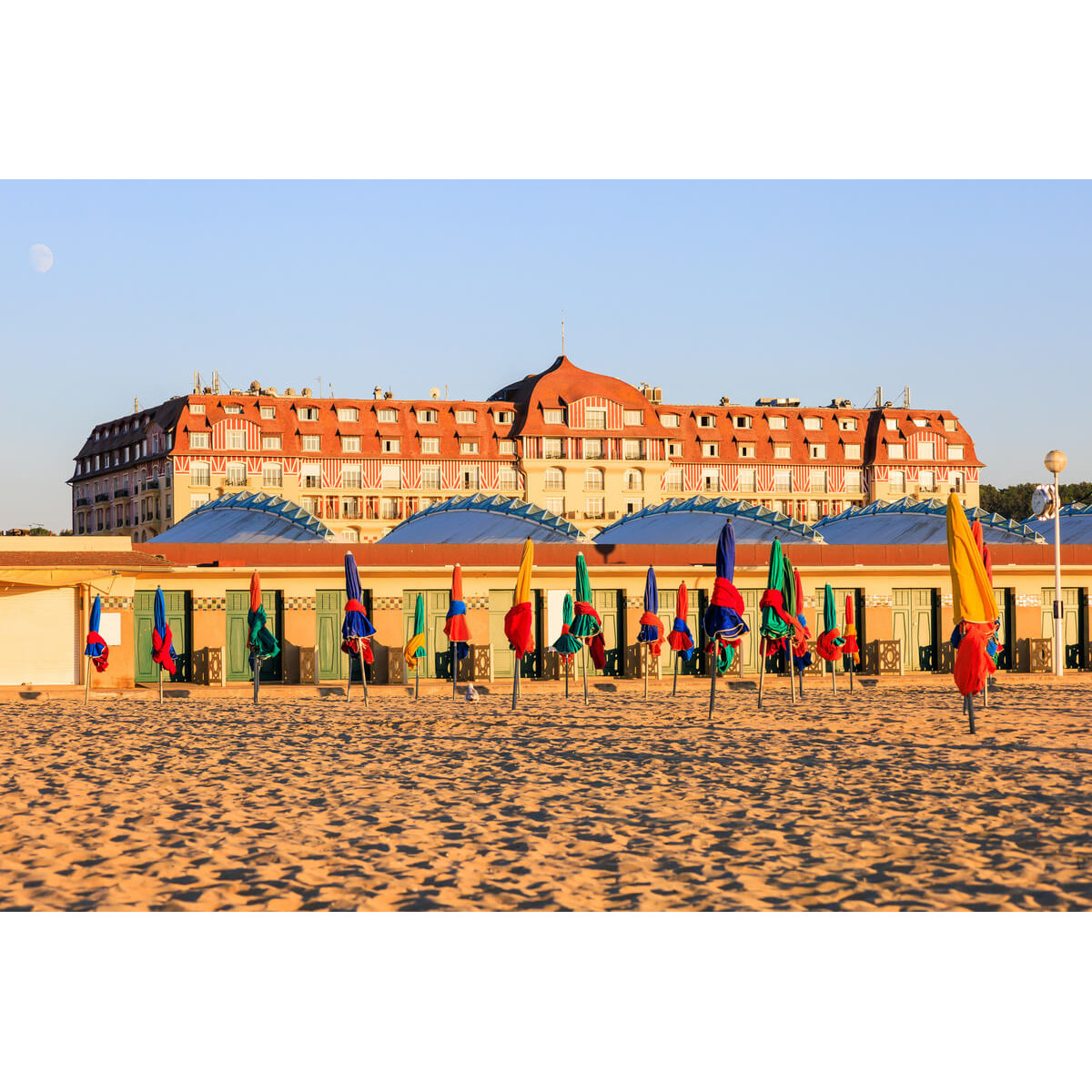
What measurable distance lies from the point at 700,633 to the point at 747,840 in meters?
19.7

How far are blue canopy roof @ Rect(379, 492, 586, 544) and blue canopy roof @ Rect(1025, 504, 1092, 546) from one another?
15678 millimetres

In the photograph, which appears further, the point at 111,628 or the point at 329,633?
the point at 329,633

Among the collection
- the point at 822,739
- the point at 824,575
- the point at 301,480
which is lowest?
the point at 822,739

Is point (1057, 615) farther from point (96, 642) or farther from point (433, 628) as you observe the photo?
point (96, 642)

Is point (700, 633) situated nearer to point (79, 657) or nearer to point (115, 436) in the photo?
point (79, 657)

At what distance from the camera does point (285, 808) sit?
1177cm

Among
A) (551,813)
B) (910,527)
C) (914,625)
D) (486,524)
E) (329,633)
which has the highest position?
(486,524)

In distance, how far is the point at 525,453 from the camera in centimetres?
8400

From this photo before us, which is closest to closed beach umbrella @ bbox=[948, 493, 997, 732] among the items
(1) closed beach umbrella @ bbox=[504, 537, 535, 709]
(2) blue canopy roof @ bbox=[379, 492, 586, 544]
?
(1) closed beach umbrella @ bbox=[504, 537, 535, 709]

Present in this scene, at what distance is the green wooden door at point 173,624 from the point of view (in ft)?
91.8

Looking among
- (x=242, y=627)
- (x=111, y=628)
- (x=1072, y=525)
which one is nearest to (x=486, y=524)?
(x=242, y=627)

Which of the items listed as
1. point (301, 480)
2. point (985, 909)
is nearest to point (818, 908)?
point (985, 909)

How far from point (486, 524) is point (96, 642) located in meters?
14.0

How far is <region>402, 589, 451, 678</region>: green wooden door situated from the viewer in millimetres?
28984
